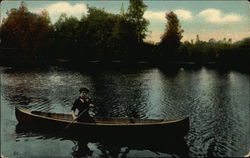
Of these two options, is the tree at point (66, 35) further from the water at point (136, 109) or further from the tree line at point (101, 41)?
the water at point (136, 109)

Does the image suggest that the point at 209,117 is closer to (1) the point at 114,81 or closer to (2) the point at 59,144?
(2) the point at 59,144

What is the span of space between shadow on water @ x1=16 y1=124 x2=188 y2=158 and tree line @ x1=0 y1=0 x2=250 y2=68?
51.8m

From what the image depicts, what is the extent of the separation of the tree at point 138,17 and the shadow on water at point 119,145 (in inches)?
2029

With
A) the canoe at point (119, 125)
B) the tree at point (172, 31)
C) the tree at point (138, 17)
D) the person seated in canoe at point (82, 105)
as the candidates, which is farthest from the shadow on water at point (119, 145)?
the tree at point (172, 31)

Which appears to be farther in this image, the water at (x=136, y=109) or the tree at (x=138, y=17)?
the tree at (x=138, y=17)

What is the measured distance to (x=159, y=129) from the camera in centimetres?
1816

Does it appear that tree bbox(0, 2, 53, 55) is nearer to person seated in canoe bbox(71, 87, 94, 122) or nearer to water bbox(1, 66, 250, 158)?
water bbox(1, 66, 250, 158)

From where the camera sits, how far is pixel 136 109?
1127 inches

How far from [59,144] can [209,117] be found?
13.8 m

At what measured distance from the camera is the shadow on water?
17359 mm

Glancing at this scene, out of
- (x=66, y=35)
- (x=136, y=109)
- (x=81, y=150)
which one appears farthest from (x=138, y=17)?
(x=81, y=150)

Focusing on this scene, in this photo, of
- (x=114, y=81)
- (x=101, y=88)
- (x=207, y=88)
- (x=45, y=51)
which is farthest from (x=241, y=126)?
(x=45, y=51)

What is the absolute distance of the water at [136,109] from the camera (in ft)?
58.8

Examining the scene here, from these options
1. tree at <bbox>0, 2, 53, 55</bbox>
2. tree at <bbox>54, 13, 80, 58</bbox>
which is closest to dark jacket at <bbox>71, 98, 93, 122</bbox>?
tree at <bbox>0, 2, 53, 55</bbox>
